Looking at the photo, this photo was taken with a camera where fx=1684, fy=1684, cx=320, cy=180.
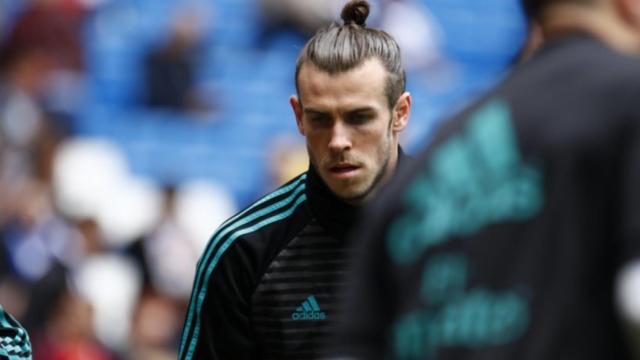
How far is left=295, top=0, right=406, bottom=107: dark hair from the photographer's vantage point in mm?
5402

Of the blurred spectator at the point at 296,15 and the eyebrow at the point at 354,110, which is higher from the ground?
the blurred spectator at the point at 296,15

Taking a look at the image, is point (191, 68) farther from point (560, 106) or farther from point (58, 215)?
point (560, 106)

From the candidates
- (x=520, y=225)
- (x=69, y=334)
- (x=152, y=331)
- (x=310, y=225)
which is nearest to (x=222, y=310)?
(x=310, y=225)

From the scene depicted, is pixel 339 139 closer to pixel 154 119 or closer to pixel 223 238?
pixel 223 238

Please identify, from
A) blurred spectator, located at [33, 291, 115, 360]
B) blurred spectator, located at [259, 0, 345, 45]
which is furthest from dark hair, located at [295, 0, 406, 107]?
blurred spectator, located at [259, 0, 345, 45]

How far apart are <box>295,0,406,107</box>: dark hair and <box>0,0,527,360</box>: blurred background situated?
532 centimetres

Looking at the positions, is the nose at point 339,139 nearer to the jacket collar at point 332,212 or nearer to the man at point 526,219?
the jacket collar at point 332,212

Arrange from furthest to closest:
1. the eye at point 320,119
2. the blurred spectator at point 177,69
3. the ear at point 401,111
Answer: the blurred spectator at point 177,69 → the ear at point 401,111 → the eye at point 320,119

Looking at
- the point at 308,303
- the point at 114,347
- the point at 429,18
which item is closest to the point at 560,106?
the point at 308,303

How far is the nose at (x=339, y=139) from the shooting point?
17.1 ft

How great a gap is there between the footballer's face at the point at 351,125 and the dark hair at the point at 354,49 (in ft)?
0.08

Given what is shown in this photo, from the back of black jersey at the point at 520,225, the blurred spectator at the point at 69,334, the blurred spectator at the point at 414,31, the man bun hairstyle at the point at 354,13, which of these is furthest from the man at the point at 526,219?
the blurred spectator at the point at 414,31

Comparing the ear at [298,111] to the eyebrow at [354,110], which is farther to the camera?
the ear at [298,111]

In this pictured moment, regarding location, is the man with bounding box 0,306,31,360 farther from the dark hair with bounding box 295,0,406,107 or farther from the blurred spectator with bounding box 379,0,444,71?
the blurred spectator with bounding box 379,0,444,71
